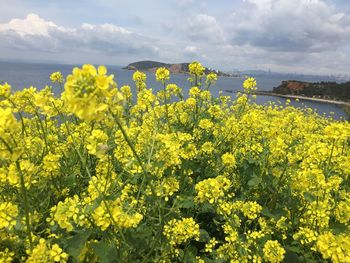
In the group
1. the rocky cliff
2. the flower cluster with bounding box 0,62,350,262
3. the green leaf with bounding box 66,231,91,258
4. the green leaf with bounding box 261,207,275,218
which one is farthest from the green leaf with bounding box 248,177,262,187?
the rocky cliff

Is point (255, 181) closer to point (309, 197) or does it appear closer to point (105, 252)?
point (309, 197)

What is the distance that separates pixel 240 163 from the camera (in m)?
4.64

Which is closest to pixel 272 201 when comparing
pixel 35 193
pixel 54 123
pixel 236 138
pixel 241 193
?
pixel 241 193

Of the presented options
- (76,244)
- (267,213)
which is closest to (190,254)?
(267,213)

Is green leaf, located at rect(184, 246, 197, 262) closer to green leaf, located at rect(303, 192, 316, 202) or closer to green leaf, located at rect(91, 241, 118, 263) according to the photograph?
green leaf, located at rect(91, 241, 118, 263)

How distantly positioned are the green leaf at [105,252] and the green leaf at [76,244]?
73 mm

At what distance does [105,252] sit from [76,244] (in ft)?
0.68

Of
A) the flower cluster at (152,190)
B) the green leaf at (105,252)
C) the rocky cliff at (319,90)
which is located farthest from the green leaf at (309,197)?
the rocky cliff at (319,90)

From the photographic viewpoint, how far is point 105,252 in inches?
86.2

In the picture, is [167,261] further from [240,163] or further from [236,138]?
[236,138]

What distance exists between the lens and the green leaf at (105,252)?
2164 millimetres

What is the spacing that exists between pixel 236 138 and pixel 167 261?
2.74m

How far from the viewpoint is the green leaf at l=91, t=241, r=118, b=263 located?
7.10 ft

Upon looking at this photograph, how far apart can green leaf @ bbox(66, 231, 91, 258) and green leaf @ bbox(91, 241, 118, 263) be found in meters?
0.07
